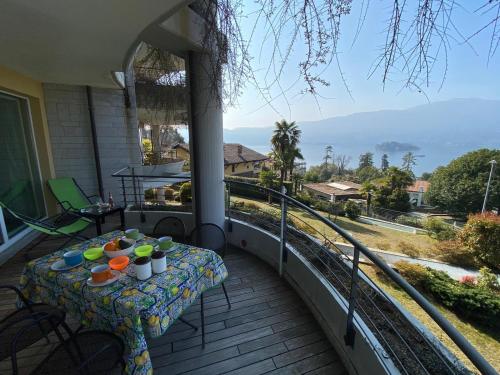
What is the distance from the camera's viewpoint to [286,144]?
63.9 feet

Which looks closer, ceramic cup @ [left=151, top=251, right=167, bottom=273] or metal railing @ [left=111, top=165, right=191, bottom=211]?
ceramic cup @ [left=151, top=251, right=167, bottom=273]

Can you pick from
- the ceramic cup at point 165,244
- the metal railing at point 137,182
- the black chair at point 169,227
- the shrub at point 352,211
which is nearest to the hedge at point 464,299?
the metal railing at point 137,182

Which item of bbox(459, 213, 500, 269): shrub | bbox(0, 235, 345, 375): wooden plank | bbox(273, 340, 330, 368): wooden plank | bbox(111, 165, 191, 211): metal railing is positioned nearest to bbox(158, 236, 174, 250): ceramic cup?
bbox(0, 235, 345, 375): wooden plank

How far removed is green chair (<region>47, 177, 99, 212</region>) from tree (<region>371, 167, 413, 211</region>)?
73.5 ft

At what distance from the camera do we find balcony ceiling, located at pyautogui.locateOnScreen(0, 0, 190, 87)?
154cm

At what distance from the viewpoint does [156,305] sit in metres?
1.18

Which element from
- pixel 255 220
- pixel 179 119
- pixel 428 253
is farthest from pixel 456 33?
pixel 428 253

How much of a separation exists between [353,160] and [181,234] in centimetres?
5643

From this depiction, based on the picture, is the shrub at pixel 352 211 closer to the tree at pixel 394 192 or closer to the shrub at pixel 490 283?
the tree at pixel 394 192

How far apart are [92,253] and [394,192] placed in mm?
23364

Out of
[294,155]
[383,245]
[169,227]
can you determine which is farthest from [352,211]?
[169,227]

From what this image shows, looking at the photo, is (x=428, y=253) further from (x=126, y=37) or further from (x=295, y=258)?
(x=126, y=37)

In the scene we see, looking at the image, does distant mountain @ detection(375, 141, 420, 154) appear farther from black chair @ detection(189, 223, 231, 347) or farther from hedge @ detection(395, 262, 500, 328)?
black chair @ detection(189, 223, 231, 347)

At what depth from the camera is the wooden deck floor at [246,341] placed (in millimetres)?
1578
